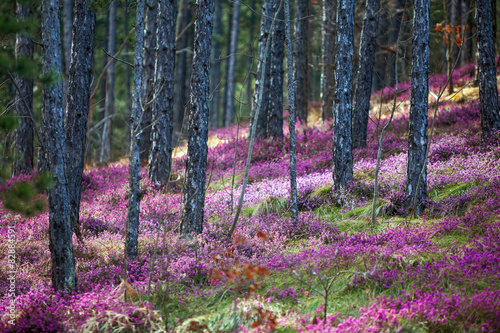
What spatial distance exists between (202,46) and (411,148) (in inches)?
181

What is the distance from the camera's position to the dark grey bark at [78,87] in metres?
7.52

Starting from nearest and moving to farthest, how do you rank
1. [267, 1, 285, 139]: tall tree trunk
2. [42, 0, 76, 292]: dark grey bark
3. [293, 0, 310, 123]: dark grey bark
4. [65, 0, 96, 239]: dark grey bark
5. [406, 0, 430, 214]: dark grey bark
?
1. [42, 0, 76, 292]: dark grey bark
2. [406, 0, 430, 214]: dark grey bark
3. [65, 0, 96, 239]: dark grey bark
4. [267, 1, 285, 139]: tall tree trunk
5. [293, 0, 310, 123]: dark grey bark

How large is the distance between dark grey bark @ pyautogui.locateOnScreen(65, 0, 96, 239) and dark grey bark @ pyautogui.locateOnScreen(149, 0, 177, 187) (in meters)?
3.65

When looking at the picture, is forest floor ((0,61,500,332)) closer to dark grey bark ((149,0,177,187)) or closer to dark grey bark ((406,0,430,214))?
dark grey bark ((406,0,430,214))

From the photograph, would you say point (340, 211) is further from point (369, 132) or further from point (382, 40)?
point (382, 40)

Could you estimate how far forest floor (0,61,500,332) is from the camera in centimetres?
436

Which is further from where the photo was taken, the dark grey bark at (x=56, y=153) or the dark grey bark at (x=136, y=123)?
the dark grey bark at (x=136, y=123)

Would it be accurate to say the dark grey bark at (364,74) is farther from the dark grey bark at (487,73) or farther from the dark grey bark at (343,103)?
the dark grey bark at (343,103)

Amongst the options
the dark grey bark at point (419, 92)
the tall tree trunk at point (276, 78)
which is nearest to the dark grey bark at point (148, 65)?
the tall tree trunk at point (276, 78)

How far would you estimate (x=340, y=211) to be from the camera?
8.40m

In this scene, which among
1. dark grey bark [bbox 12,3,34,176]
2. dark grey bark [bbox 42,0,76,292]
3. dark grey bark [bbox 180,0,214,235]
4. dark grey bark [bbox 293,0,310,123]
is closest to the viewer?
dark grey bark [bbox 42,0,76,292]

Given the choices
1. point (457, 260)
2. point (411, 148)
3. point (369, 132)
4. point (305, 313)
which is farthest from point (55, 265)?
point (369, 132)

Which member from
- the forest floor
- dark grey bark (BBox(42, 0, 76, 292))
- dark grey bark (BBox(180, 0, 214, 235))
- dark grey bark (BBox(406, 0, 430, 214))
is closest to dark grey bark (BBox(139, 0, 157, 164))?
the forest floor

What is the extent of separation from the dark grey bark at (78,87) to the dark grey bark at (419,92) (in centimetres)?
659
